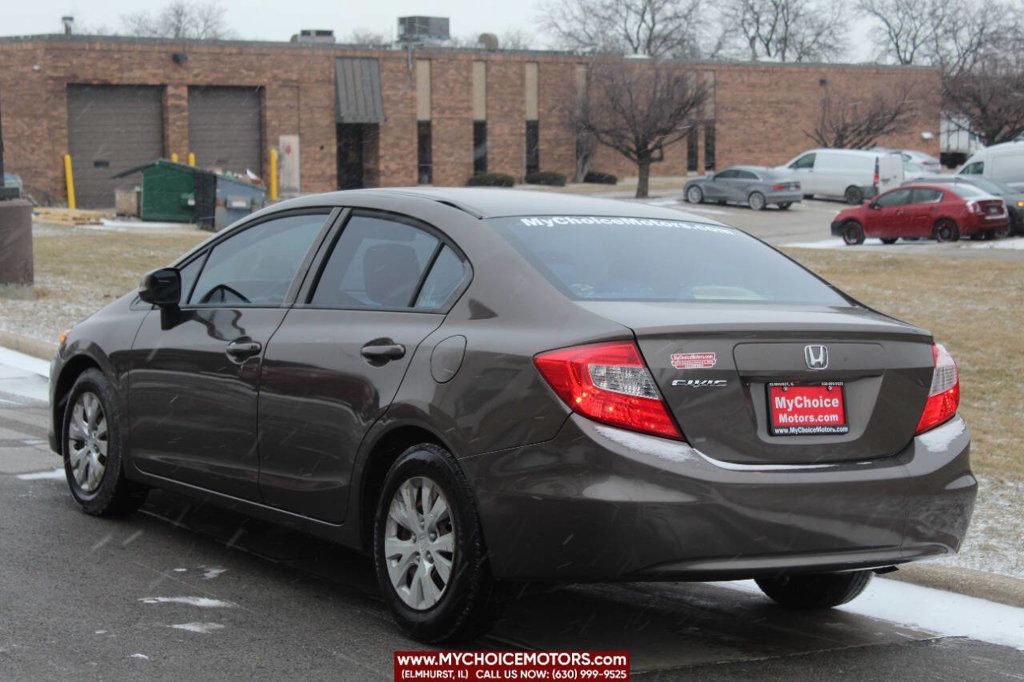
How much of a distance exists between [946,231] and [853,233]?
2.21m

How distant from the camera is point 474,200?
5598mm

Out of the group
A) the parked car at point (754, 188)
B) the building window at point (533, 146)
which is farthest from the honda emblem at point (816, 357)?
the building window at point (533, 146)

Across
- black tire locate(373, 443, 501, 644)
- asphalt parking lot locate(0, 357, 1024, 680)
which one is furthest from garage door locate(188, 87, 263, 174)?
black tire locate(373, 443, 501, 644)

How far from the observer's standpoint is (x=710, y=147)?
6944 centimetres

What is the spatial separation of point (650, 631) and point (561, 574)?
3.18 ft

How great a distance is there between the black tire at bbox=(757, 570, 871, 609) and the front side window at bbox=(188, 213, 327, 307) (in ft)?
7.69

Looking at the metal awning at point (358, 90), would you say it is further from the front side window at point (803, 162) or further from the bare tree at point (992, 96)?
the bare tree at point (992, 96)

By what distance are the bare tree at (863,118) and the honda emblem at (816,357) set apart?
58969mm

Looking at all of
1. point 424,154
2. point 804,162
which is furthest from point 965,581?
point 424,154

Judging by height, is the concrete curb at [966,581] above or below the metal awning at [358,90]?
below

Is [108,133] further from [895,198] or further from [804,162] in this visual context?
[895,198]

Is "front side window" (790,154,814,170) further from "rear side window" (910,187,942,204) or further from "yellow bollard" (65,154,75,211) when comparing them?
"yellow bollard" (65,154,75,211)

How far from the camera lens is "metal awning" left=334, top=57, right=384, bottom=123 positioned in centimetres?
5747

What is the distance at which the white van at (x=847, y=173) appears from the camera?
49.0m
